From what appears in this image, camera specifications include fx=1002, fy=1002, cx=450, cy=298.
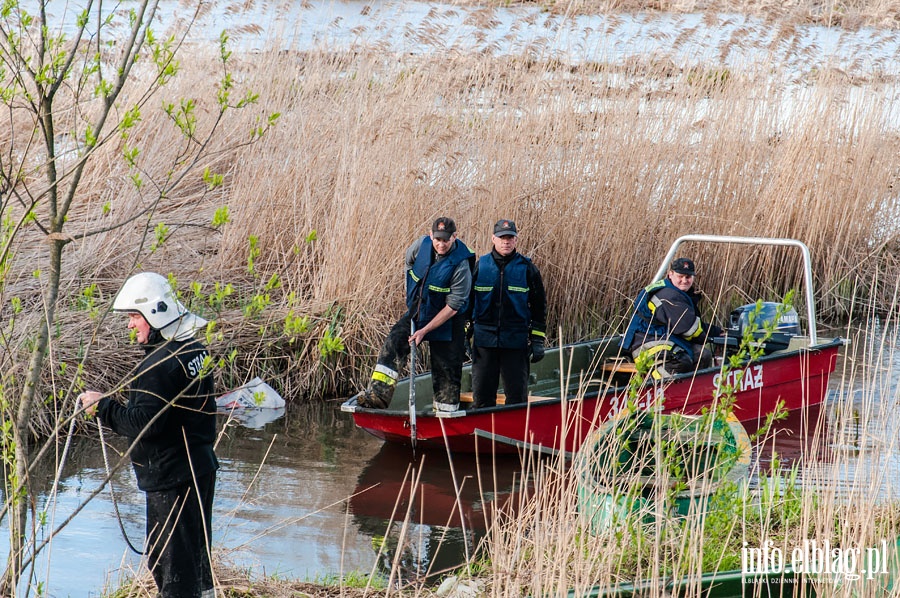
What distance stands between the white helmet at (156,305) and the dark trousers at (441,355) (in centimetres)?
385

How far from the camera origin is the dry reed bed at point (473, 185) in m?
9.42

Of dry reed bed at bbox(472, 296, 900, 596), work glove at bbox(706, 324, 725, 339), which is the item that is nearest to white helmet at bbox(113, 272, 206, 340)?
dry reed bed at bbox(472, 296, 900, 596)

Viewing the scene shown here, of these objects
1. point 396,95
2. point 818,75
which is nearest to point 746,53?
point 818,75

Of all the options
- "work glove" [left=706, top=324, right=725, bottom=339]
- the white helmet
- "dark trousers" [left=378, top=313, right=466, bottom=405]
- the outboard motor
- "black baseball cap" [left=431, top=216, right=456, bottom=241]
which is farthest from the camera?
the outboard motor

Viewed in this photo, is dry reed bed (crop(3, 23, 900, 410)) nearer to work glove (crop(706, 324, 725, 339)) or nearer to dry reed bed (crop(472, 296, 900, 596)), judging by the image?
work glove (crop(706, 324, 725, 339))

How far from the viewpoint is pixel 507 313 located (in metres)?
8.12

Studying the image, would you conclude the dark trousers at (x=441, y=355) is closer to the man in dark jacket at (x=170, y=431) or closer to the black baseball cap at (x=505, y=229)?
the black baseball cap at (x=505, y=229)

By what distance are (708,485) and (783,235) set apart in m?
7.37

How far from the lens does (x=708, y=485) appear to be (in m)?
4.53

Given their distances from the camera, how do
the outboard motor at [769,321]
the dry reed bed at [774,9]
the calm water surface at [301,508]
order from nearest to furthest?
1. the calm water surface at [301,508]
2. the outboard motor at [769,321]
3. the dry reed bed at [774,9]

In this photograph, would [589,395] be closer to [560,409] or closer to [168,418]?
[560,409]

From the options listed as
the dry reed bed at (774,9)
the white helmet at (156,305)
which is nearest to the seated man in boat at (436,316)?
the white helmet at (156,305)

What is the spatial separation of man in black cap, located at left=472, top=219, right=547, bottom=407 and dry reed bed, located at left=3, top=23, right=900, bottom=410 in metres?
1.52

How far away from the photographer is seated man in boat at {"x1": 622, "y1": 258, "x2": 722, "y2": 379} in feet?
26.7
